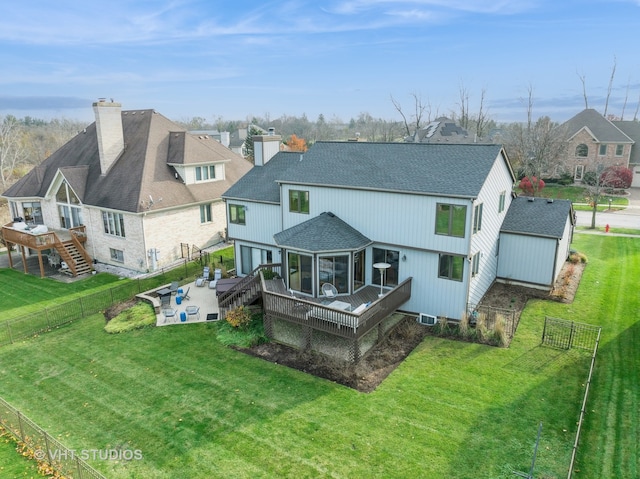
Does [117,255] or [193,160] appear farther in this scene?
[193,160]

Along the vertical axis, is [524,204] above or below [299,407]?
above

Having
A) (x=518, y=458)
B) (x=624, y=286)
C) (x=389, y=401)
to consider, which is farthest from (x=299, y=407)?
(x=624, y=286)

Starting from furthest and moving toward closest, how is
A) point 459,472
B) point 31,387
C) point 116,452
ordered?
point 31,387 < point 116,452 < point 459,472

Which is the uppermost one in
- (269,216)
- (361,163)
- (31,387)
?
(361,163)

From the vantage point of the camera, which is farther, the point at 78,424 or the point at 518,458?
the point at 78,424

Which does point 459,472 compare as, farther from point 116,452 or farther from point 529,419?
point 116,452

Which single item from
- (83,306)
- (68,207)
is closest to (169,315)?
(83,306)

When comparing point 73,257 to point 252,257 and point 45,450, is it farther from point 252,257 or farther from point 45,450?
point 45,450
